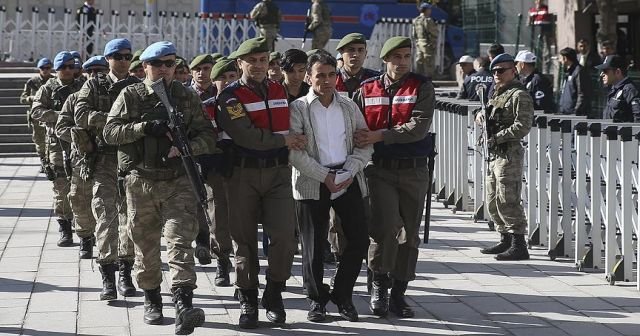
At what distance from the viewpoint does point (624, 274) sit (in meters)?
9.55

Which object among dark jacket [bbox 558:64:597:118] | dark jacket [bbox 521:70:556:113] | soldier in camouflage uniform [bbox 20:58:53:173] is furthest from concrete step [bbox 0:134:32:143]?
dark jacket [bbox 521:70:556:113]

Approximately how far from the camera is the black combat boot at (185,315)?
7.59m

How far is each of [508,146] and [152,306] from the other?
412 centimetres

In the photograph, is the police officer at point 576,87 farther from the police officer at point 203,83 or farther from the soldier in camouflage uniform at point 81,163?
the soldier in camouflage uniform at point 81,163

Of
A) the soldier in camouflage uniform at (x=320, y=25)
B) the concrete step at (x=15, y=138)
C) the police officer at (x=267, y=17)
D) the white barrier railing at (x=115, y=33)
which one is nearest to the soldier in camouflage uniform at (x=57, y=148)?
the concrete step at (x=15, y=138)

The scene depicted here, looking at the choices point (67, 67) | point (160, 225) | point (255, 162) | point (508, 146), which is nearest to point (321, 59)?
point (255, 162)

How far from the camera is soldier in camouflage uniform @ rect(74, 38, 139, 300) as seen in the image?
908 cm

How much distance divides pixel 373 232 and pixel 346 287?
478 mm

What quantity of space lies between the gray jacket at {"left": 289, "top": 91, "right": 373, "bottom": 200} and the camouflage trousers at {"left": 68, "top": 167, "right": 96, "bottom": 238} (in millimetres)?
2867

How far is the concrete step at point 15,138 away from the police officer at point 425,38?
8.83m

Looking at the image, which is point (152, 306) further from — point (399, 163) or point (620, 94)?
point (620, 94)

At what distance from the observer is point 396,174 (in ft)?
27.6

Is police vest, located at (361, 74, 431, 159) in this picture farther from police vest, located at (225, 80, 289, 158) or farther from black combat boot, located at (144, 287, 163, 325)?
black combat boot, located at (144, 287, 163, 325)

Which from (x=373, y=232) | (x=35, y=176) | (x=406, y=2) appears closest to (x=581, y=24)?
(x=406, y=2)
